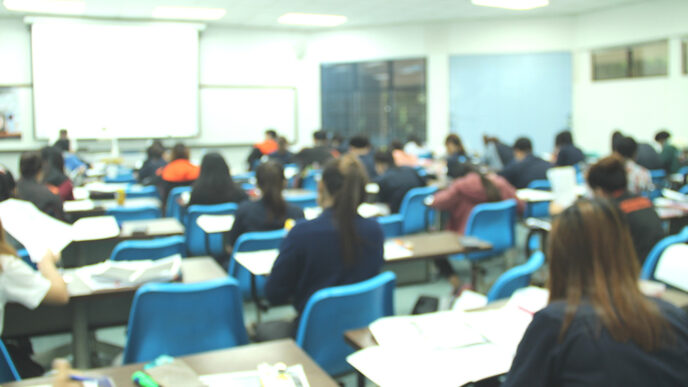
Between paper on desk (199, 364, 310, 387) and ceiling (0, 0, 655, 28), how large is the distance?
30.3 feet

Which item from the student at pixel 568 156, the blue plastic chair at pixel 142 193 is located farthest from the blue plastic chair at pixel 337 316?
the student at pixel 568 156

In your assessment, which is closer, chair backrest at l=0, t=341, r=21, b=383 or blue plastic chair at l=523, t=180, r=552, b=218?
chair backrest at l=0, t=341, r=21, b=383

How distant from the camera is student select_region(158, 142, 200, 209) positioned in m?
6.70

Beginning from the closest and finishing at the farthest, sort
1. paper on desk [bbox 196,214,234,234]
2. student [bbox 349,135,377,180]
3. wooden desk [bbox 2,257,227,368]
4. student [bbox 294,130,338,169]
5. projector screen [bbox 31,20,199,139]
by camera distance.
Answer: wooden desk [bbox 2,257,227,368] → paper on desk [bbox 196,214,234,234] → student [bbox 349,135,377,180] → student [bbox 294,130,338,169] → projector screen [bbox 31,20,199,139]

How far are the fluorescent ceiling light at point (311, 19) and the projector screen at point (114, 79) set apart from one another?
1.95 meters

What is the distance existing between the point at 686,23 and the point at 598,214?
10.1 meters

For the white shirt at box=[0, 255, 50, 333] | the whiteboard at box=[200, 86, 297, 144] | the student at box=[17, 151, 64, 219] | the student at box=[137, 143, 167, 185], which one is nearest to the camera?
the white shirt at box=[0, 255, 50, 333]

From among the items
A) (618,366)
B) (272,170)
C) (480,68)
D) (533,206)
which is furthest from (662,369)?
(480,68)

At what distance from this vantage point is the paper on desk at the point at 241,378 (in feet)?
5.68

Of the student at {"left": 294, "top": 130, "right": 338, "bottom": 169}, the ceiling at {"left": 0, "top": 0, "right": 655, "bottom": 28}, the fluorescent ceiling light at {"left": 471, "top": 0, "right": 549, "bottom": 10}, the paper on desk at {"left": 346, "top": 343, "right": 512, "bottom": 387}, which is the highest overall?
the ceiling at {"left": 0, "top": 0, "right": 655, "bottom": 28}

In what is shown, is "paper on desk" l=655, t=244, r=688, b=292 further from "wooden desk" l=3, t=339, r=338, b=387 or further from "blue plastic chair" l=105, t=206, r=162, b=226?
"blue plastic chair" l=105, t=206, r=162, b=226

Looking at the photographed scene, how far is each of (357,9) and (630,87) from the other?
514 centimetres

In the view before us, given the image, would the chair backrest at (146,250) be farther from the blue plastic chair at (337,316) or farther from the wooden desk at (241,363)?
the wooden desk at (241,363)

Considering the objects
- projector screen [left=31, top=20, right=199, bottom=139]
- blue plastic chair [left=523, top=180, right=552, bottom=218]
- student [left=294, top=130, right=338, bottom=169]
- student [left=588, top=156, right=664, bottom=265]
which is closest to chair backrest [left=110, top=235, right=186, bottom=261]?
student [left=588, top=156, right=664, bottom=265]
